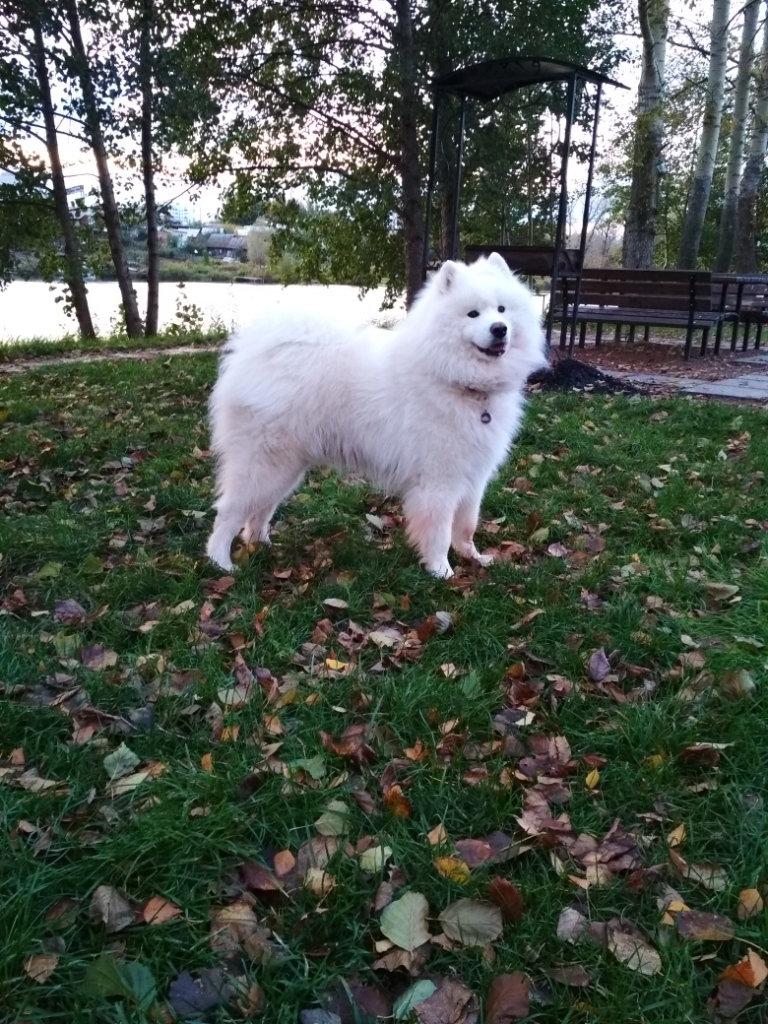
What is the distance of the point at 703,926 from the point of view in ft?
5.62

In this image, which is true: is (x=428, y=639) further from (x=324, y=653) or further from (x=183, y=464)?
(x=183, y=464)

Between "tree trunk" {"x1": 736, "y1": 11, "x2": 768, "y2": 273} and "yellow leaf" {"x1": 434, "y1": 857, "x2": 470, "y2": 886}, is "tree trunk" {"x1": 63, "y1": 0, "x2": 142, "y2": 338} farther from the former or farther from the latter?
"tree trunk" {"x1": 736, "y1": 11, "x2": 768, "y2": 273}

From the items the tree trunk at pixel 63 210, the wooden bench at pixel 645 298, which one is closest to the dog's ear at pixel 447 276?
the wooden bench at pixel 645 298

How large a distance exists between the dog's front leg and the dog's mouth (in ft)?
2.39

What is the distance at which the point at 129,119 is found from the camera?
11523 millimetres

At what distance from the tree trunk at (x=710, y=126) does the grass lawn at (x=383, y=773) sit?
1287 cm

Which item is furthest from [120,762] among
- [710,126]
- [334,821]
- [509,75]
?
[710,126]

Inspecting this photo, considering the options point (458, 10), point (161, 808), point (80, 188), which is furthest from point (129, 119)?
point (161, 808)

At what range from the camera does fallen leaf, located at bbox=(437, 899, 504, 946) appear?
1.70 meters

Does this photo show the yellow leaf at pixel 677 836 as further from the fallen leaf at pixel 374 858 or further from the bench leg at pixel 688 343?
the bench leg at pixel 688 343

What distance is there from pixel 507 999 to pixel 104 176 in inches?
574

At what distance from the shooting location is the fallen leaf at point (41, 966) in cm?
156

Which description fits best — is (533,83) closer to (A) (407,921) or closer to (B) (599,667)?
(B) (599,667)

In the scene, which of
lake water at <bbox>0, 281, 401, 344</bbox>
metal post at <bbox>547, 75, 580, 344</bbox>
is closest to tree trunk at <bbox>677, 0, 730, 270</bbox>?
metal post at <bbox>547, 75, 580, 344</bbox>
